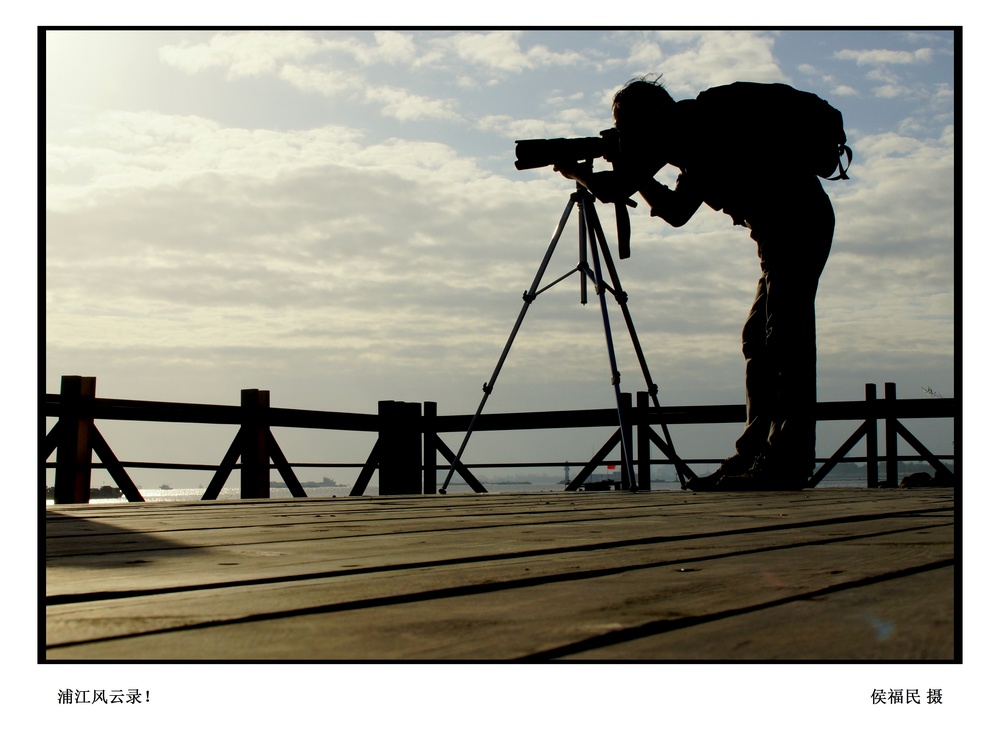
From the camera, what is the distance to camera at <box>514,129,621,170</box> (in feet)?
17.6

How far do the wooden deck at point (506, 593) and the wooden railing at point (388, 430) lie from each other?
13.2 feet

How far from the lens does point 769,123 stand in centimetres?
496

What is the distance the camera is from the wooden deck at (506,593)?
1.07 meters

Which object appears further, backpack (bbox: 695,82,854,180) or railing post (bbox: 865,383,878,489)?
railing post (bbox: 865,383,878,489)

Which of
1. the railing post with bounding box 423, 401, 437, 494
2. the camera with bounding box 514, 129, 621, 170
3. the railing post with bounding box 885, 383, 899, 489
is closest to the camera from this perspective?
the camera with bounding box 514, 129, 621, 170

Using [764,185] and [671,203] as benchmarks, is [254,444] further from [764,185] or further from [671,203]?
[764,185]

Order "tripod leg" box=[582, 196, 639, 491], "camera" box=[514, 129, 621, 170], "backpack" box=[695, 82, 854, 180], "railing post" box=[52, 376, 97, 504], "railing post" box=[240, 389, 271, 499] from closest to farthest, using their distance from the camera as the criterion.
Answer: "backpack" box=[695, 82, 854, 180]
"camera" box=[514, 129, 621, 170]
"tripod leg" box=[582, 196, 639, 491]
"railing post" box=[52, 376, 97, 504]
"railing post" box=[240, 389, 271, 499]

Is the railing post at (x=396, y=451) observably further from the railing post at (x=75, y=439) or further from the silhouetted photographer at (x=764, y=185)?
the silhouetted photographer at (x=764, y=185)

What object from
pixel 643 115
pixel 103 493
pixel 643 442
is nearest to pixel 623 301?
pixel 643 115

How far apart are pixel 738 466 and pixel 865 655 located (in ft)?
15.2

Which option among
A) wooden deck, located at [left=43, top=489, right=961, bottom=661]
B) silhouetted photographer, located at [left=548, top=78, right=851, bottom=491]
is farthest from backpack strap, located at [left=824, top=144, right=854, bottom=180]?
wooden deck, located at [left=43, top=489, right=961, bottom=661]

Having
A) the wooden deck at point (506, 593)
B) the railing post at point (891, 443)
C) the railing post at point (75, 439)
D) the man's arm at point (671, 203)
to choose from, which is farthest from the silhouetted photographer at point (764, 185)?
the railing post at point (75, 439)

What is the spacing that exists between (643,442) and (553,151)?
392 centimetres

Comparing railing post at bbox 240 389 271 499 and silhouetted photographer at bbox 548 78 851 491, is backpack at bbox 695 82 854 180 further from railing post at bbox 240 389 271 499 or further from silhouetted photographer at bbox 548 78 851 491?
railing post at bbox 240 389 271 499
